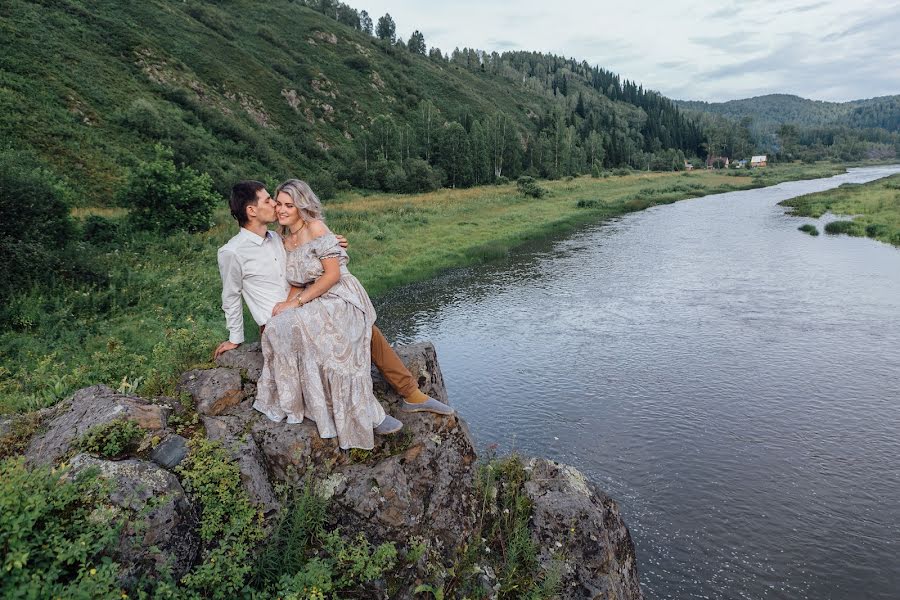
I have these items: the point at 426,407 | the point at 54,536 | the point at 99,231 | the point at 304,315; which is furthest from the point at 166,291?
the point at 54,536

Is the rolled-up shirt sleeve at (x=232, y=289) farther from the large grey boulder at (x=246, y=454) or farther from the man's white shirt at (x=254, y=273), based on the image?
the large grey boulder at (x=246, y=454)

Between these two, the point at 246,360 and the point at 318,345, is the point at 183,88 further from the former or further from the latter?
the point at 318,345

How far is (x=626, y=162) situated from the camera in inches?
5502

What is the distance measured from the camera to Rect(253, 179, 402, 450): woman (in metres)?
6.43

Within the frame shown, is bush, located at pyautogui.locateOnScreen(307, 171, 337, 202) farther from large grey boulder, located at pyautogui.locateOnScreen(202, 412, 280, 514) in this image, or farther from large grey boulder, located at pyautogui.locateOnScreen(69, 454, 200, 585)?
large grey boulder, located at pyautogui.locateOnScreen(69, 454, 200, 585)

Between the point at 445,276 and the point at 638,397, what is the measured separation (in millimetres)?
16153

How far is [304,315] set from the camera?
6383mm

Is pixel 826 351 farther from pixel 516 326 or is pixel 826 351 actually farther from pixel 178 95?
pixel 178 95

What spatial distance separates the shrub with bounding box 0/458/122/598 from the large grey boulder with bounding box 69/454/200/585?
0.16m

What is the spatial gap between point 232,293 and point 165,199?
22.1m

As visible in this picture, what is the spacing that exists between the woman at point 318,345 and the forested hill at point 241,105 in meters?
23.0

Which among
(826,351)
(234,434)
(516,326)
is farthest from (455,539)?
(826,351)

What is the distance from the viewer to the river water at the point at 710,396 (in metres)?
9.32

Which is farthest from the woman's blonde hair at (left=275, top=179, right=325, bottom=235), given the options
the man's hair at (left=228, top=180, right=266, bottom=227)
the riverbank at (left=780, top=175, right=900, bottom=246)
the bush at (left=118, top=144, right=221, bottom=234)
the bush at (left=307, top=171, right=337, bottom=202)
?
the bush at (left=307, top=171, right=337, bottom=202)
